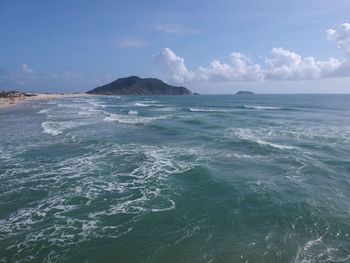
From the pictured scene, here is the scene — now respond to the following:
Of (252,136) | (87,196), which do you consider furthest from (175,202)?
(252,136)

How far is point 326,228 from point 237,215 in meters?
3.90

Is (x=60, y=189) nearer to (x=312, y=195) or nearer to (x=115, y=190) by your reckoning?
(x=115, y=190)

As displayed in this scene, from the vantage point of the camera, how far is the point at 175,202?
17.2m

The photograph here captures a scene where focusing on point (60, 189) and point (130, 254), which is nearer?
point (130, 254)

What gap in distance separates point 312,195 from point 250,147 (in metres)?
11.9

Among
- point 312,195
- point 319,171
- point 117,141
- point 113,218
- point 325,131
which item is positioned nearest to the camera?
point 113,218

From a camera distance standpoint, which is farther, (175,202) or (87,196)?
(87,196)

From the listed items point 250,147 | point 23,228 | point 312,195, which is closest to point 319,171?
point 312,195

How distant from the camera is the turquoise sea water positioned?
1261 cm

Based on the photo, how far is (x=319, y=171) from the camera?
73.0 feet

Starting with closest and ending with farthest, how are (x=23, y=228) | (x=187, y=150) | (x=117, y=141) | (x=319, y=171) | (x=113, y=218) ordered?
(x=23, y=228) < (x=113, y=218) < (x=319, y=171) < (x=187, y=150) < (x=117, y=141)

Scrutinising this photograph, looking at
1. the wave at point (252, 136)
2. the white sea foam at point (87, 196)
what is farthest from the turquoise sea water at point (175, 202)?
the wave at point (252, 136)

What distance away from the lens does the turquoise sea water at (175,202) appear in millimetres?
12609

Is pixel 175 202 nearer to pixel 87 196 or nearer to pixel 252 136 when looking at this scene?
pixel 87 196
